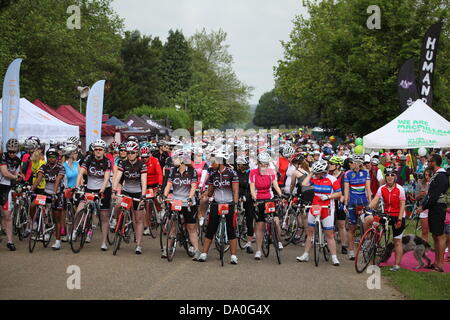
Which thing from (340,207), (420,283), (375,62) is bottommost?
(420,283)

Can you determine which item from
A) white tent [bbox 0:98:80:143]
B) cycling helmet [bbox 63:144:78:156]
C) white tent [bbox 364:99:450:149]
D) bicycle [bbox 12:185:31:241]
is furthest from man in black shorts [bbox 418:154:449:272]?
white tent [bbox 0:98:80:143]

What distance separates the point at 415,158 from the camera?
2444cm

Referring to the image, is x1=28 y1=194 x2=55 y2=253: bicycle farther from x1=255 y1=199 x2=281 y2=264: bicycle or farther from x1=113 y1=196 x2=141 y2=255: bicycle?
x1=255 y1=199 x2=281 y2=264: bicycle

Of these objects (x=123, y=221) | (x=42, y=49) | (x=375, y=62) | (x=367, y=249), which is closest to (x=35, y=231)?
(x=123, y=221)

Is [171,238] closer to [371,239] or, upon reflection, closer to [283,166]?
[371,239]

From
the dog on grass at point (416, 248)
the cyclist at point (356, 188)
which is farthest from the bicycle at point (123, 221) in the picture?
the dog on grass at point (416, 248)

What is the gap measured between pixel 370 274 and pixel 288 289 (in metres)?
2.27

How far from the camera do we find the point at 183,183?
11.6 m

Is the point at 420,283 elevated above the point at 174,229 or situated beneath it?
situated beneath

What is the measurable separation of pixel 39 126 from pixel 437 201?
15.3m

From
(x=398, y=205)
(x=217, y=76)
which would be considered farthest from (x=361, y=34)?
(x=217, y=76)

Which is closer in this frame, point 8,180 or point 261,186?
point 261,186
